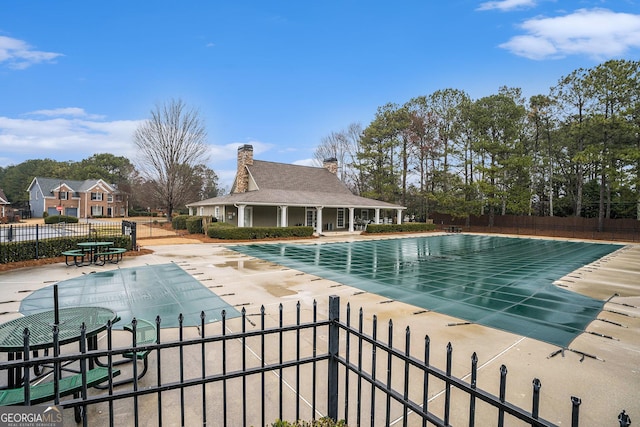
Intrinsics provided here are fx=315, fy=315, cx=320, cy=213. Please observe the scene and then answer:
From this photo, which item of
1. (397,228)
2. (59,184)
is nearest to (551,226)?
(397,228)

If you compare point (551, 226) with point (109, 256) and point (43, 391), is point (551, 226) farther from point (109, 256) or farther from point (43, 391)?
point (43, 391)

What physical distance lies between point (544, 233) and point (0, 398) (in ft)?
124

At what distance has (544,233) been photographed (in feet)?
102

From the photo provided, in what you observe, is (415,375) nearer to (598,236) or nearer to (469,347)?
(469,347)

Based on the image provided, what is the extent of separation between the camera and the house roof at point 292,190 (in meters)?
24.6

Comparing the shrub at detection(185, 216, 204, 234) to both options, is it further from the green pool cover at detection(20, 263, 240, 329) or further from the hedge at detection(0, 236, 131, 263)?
the green pool cover at detection(20, 263, 240, 329)

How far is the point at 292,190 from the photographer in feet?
96.6

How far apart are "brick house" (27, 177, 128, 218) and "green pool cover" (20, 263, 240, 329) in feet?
158

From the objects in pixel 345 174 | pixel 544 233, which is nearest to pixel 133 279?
pixel 544 233

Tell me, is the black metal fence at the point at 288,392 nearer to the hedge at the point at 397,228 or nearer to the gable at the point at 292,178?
the hedge at the point at 397,228

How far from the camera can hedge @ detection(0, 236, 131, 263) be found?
10.5 m

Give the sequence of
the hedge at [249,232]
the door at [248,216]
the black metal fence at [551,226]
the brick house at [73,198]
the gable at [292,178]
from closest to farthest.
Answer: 1. the hedge at [249,232]
2. the door at [248,216]
3. the black metal fence at [551,226]
4. the gable at [292,178]
5. the brick house at [73,198]

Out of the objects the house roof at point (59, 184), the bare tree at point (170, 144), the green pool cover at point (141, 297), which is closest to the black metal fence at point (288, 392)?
the green pool cover at point (141, 297)

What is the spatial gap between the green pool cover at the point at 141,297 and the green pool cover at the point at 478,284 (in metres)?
3.83
